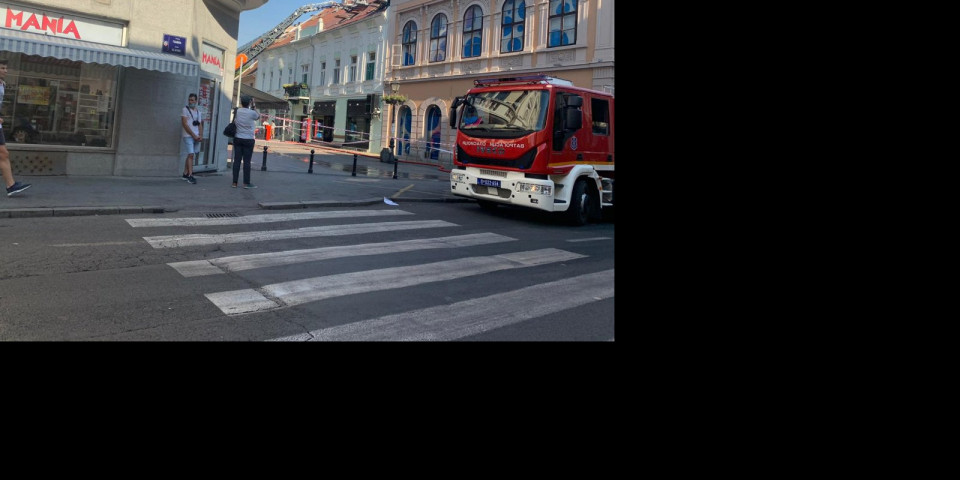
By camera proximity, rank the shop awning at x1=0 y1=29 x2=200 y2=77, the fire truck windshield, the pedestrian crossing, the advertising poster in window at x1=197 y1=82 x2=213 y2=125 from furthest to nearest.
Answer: the advertising poster in window at x1=197 y1=82 x2=213 y2=125 < the shop awning at x1=0 y1=29 x2=200 y2=77 < the fire truck windshield < the pedestrian crossing

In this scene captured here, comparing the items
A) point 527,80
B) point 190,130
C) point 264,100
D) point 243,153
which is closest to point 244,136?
point 243,153

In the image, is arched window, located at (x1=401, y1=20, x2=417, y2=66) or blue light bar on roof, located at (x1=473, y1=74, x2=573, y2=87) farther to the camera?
arched window, located at (x1=401, y1=20, x2=417, y2=66)

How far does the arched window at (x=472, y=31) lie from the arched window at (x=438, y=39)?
2.99 feet

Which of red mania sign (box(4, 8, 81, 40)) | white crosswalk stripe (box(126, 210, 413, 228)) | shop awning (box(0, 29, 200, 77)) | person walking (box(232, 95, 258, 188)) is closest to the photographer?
white crosswalk stripe (box(126, 210, 413, 228))

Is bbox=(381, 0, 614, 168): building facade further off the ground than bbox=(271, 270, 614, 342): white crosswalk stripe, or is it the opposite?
bbox=(381, 0, 614, 168): building facade

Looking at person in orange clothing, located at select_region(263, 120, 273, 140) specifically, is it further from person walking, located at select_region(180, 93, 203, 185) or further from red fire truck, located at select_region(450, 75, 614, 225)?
red fire truck, located at select_region(450, 75, 614, 225)

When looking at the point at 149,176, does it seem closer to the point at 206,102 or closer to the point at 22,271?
the point at 206,102

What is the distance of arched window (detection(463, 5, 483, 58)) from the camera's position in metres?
21.0

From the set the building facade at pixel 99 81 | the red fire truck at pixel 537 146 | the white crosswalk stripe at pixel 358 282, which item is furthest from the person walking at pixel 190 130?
the white crosswalk stripe at pixel 358 282

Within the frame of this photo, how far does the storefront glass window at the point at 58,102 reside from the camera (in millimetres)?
10227

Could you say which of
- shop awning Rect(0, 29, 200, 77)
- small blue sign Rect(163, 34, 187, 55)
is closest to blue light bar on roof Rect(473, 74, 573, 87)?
shop awning Rect(0, 29, 200, 77)

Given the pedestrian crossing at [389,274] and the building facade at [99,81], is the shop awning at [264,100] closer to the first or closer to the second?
the building facade at [99,81]

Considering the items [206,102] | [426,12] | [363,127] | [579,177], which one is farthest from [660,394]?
[363,127]

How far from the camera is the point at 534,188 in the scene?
882 centimetres
